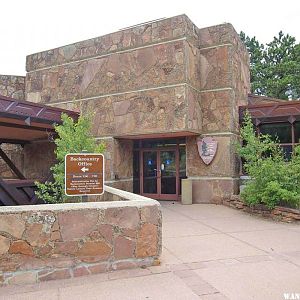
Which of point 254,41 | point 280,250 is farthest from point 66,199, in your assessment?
point 254,41

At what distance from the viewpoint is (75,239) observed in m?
4.73

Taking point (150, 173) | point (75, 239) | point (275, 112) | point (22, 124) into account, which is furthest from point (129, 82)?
point (75, 239)

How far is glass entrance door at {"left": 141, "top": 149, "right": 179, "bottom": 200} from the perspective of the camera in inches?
555

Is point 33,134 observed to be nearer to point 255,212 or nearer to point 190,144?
point 190,144

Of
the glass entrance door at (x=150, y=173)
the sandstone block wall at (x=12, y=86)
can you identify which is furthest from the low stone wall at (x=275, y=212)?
the sandstone block wall at (x=12, y=86)

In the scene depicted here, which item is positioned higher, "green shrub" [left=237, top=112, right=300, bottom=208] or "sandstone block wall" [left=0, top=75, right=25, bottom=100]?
"sandstone block wall" [left=0, top=75, right=25, bottom=100]

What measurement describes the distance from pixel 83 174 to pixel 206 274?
2575mm

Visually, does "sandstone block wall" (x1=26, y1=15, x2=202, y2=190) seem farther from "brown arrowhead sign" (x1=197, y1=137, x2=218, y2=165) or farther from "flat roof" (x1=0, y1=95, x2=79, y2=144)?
"flat roof" (x1=0, y1=95, x2=79, y2=144)

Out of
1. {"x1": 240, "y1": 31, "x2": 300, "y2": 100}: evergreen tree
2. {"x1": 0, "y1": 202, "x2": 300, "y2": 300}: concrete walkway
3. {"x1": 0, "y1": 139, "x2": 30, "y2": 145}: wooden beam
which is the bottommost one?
{"x1": 0, "y1": 202, "x2": 300, "y2": 300}: concrete walkway

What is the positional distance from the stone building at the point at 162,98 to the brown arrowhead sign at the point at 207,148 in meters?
0.18

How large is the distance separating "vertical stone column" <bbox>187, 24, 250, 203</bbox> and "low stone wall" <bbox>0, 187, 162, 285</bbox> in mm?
7894

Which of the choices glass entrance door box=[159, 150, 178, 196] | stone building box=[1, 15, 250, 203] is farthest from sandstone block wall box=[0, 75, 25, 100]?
glass entrance door box=[159, 150, 178, 196]

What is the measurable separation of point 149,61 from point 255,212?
269 inches

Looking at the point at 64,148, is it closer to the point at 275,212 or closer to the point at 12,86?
the point at 275,212
